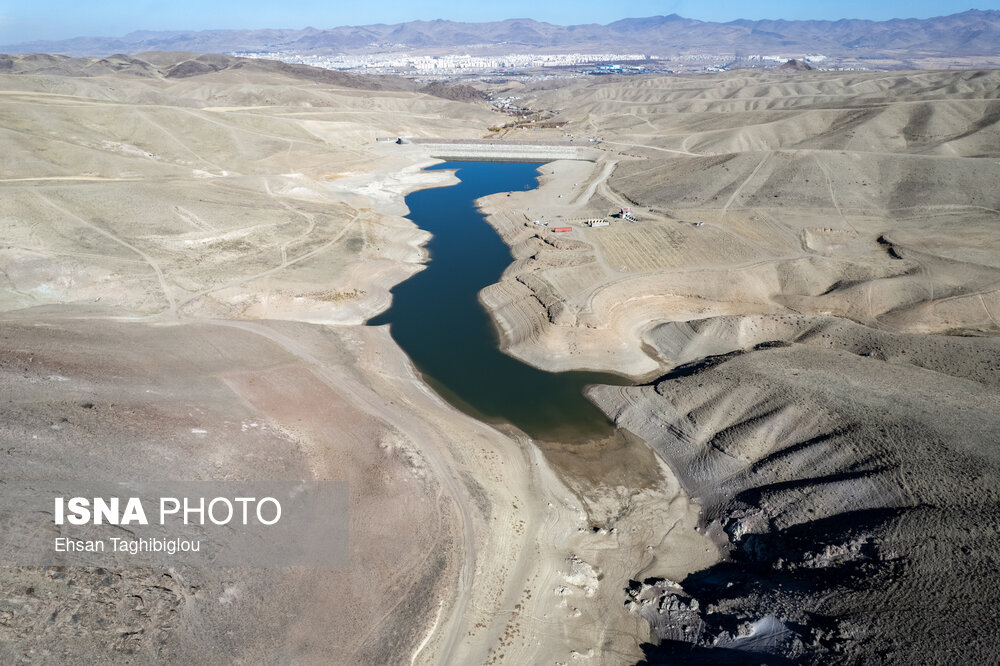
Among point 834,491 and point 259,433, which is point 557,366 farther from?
point 259,433

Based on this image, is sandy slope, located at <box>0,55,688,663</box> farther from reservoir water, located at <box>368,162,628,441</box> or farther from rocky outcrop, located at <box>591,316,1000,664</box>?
rocky outcrop, located at <box>591,316,1000,664</box>

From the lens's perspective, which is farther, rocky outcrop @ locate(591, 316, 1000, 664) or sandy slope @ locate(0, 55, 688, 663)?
sandy slope @ locate(0, 55, 688, 663)

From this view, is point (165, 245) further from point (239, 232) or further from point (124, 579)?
point (124, 579)

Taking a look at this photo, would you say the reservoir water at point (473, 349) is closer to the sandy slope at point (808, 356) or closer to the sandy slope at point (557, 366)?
the sandy slope at point (557, 366)

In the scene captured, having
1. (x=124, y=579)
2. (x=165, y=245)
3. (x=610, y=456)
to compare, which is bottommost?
(x=610, y=456)

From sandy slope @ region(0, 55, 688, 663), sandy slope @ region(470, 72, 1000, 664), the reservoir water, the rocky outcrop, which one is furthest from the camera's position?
the reservoir water

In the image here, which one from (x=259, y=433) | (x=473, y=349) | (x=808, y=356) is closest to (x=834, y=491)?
(x=808, y=356)

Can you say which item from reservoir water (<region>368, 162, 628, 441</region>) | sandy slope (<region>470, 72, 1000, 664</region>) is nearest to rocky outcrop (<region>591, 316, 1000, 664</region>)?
sandy slope (<region>470, 72, 1000, 664</region>)

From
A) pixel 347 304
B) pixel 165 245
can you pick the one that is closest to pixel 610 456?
pixel 347 304

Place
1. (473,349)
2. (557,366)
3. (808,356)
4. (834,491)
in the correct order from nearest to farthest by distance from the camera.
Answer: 1. (834,491)
2. (808,356)
3. (557,366)
4. (473,349)
